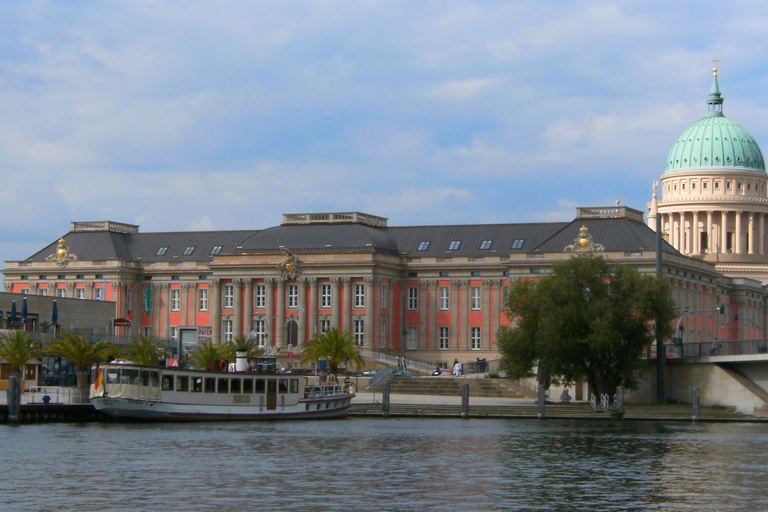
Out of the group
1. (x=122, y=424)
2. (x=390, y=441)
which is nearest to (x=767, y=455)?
(x=390, y=441)

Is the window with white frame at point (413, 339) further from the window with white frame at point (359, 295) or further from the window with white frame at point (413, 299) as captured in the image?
the window with white frame at point (359, 295)

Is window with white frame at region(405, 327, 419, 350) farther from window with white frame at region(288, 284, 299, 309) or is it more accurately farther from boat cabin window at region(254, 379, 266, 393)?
boat cabin window at region(254, 379, 266, 393)

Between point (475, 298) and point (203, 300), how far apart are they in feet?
96.0

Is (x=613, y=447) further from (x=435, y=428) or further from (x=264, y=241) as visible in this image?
(x=264, y=241)

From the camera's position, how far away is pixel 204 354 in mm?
112750

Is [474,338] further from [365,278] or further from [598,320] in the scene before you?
[598,320]

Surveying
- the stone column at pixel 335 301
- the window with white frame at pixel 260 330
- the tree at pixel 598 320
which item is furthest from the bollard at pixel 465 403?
the window with white frame at pixel 260 330

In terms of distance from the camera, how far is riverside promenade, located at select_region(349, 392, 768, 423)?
9469 cm

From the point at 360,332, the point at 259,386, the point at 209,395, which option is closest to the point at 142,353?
the point at 259,386

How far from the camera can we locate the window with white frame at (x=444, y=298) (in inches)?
5733

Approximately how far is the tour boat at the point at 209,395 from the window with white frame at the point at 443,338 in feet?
153

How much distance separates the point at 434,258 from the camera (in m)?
145

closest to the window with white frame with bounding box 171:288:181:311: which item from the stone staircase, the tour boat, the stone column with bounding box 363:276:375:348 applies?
the stone column with bounding box 363:276:375:348

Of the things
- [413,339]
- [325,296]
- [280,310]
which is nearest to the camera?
[325,296]
